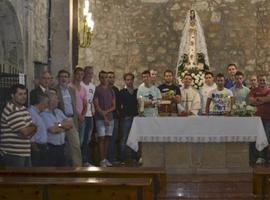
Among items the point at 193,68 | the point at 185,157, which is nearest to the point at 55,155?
the point at 185,157

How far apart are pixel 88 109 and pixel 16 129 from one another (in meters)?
3.15

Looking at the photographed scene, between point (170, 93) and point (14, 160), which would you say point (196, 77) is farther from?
point (14, 160)

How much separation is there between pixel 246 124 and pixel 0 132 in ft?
13.3

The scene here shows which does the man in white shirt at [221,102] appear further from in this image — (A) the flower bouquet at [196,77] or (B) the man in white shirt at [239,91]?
(A) the flower bouquet at [196,77]

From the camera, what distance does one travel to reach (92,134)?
411 inches

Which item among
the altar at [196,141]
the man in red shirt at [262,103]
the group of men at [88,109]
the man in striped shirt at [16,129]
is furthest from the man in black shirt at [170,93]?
the man in striped shirt at [16,129]

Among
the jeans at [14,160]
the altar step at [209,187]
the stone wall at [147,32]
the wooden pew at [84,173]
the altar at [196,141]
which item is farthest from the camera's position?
the stone wall at [147,32]

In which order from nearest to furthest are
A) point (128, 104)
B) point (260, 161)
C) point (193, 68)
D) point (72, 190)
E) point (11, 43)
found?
point (72, 190)
point (11, 43)
point (260, 161)
point (128, 104)
point (193, 68)

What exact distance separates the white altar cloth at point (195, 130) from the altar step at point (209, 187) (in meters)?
0.61

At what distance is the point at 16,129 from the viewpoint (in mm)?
6840

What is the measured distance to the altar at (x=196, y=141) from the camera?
927cm

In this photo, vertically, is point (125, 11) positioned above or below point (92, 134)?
above

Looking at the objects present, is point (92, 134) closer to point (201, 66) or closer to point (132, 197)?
point (201, 66)

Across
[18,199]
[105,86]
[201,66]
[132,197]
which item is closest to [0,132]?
[18,199]
